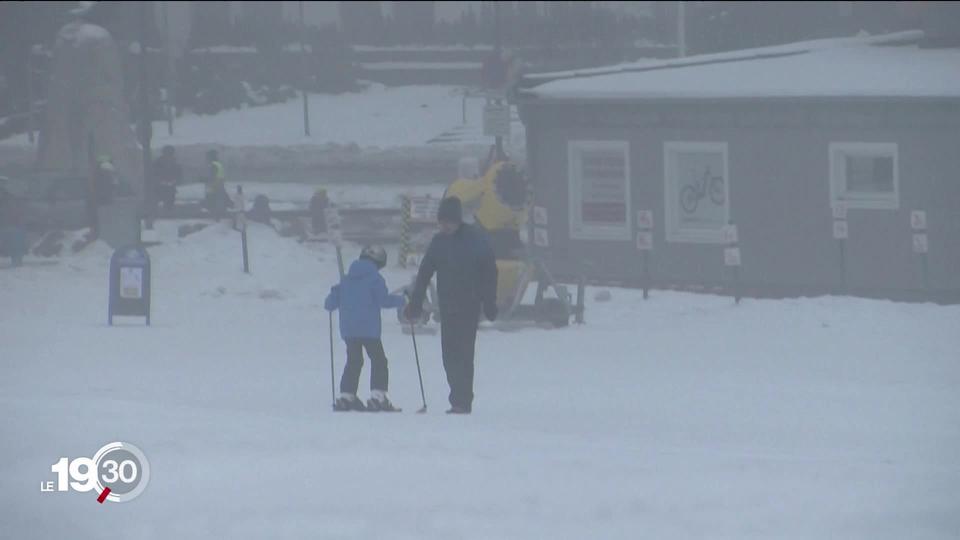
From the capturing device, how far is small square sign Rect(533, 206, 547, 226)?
806 inches

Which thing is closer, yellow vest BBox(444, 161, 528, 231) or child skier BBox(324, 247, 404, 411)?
child skier BBox(324, 247, 404, 411)

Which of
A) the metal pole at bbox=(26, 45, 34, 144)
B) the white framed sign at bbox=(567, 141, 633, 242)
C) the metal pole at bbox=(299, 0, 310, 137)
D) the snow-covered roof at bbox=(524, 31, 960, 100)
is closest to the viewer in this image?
the snow-covered roof at bbox=(524, 31, 960, 100)

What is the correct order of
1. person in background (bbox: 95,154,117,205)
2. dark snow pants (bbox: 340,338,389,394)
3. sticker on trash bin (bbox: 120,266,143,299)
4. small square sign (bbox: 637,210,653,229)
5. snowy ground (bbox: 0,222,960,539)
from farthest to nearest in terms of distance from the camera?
person in background (bbox: 95,154,117,205), small square sign (bbox: 637,210,653,229), sticker on trash bin (bbox: 120,266,143,299), dark snow pants (bbox: 340,338,389,394), snowy ground (bbox: 0,222,960,539)

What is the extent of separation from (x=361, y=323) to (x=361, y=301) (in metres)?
0.16

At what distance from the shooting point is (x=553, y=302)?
54.8ft

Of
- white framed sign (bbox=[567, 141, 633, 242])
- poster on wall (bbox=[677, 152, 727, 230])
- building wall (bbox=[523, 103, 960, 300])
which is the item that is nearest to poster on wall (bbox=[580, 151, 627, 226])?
white framed sign (bbox=[567, 141, 633, 242])

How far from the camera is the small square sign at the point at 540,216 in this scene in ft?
67.2

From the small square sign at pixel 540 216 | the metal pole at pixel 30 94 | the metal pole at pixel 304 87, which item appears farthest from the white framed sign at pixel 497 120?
the metal pole at pixel 304 87

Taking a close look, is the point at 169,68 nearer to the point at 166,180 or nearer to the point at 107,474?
the point at 166,180

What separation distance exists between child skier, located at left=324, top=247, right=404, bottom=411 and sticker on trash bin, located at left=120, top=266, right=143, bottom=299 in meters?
6.20

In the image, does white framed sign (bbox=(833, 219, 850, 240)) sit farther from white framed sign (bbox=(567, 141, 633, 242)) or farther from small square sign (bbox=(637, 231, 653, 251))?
white framed sign (bbox=(567, 141, 633, 242))

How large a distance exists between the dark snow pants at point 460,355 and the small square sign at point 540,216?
10.0 metres

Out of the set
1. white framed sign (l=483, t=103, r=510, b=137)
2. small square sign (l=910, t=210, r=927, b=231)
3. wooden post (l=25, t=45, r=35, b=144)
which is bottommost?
small square sign (l=910, t=210, r=927, b=231)

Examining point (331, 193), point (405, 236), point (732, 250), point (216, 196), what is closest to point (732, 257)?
point (732, 250)
